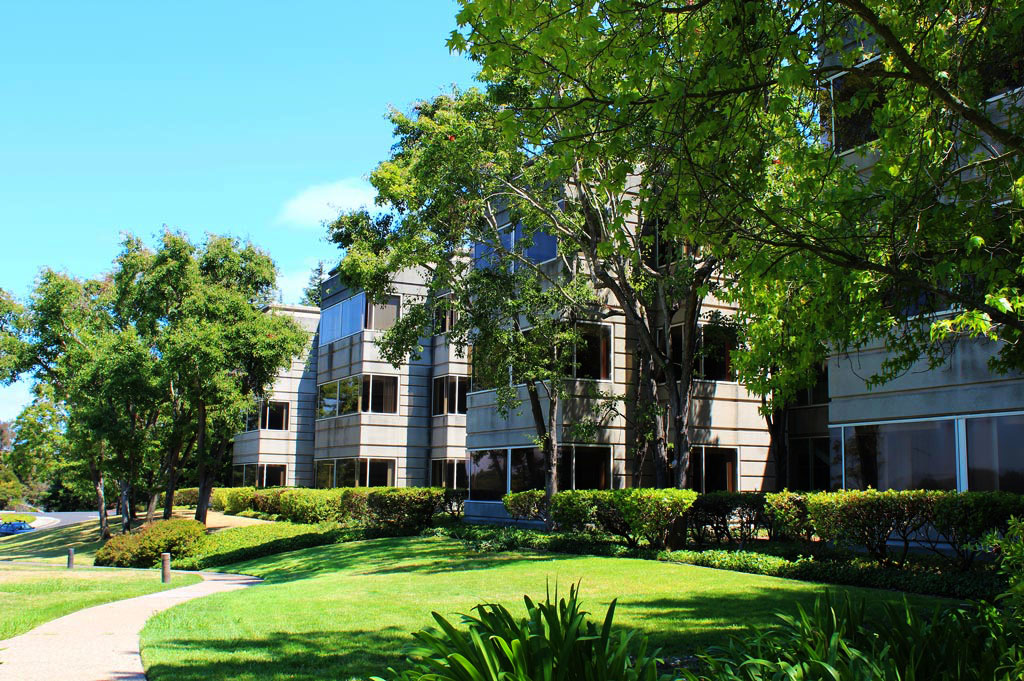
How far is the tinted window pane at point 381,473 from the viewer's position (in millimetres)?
37094

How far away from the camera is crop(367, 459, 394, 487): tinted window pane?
3709 centimetres

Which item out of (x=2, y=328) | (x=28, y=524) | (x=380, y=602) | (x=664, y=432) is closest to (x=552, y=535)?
(x=664, y=432)

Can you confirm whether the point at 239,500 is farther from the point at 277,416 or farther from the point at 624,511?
the point at 624,511

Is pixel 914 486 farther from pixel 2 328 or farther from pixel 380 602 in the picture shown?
pixel 2 328

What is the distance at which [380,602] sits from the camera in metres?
13.6

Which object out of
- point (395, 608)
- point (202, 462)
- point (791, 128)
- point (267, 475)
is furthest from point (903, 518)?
point (267, 475)

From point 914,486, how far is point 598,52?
11964mm

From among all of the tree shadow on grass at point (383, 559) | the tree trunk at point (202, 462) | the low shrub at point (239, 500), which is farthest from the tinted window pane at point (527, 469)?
the low shrub at point (239, 500)

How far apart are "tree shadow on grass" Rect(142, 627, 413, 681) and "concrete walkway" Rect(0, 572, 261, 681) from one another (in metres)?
0.36

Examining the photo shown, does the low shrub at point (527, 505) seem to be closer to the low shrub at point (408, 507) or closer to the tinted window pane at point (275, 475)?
the low shrub at point (408, 507)

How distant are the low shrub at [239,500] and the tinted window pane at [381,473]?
31.9 feet

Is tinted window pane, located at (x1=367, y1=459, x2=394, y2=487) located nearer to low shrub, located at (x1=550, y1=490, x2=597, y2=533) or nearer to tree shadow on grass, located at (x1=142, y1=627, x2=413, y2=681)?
low shrub, located at (x1=550, y1=490, x2=597, y2=533)

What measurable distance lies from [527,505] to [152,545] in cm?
1190

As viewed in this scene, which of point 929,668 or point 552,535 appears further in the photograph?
point 552,535
